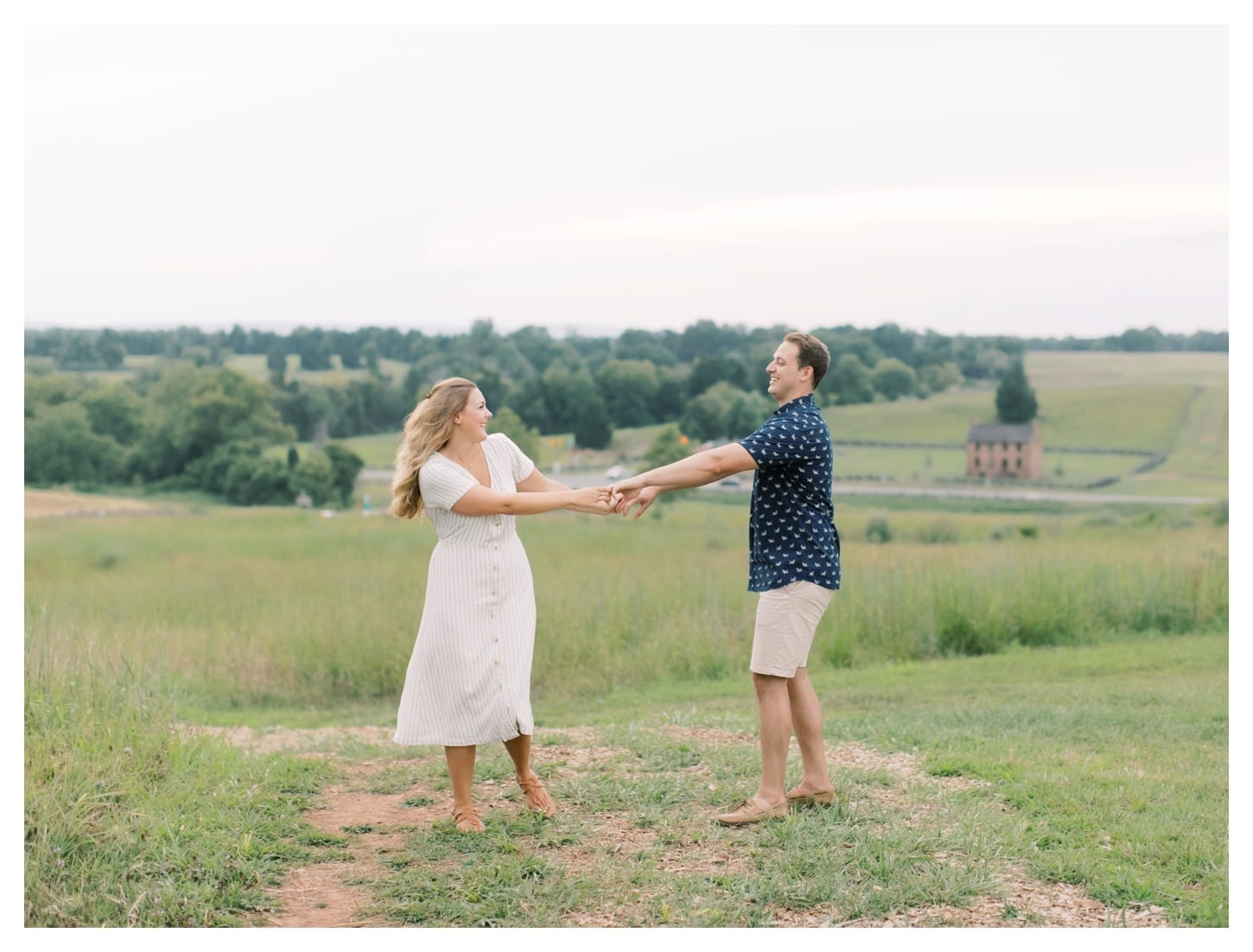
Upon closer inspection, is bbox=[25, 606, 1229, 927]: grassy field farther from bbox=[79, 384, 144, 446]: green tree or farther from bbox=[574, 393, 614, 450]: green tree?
bbox=[79, 384, 144, 446]: green tree

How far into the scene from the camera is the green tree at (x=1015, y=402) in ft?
155

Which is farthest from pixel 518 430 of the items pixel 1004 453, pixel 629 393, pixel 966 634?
pixel 966 634

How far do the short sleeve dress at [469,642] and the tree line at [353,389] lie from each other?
3351cm

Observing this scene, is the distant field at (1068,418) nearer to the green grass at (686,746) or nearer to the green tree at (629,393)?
the green tree at (629,393)

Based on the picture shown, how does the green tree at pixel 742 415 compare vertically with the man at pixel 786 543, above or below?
above

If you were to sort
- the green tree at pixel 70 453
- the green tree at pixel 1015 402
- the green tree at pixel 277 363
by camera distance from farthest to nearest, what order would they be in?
the green tree at pixel 277 363, the green tree at pixel 70 453, the green tree at pixel 1015 402

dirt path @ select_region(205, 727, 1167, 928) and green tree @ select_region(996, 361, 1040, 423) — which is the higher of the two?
green tree @ select_region(996, 361, 1040, 423)

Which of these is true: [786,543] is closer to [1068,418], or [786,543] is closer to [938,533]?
[938,533]

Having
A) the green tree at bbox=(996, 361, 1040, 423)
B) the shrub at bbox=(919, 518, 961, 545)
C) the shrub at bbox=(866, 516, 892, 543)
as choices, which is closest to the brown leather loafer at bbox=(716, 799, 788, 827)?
the shrub at bbox=(866, 516, 892, 543)

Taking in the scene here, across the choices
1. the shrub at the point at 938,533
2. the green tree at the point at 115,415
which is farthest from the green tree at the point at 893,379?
the green tree at the point at 115,415

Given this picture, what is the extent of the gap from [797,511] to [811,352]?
2.38ft

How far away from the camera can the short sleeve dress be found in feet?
18.5

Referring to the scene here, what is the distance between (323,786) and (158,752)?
0.86 m

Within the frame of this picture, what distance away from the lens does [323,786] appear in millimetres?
6668
